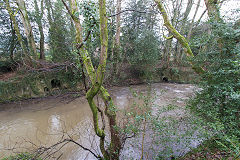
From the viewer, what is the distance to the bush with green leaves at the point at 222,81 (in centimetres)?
232

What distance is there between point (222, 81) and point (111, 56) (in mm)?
7506

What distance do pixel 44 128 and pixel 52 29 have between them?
727 cm

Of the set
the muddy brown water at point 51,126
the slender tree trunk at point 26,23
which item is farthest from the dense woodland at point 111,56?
the muddy brown water at point 51,126

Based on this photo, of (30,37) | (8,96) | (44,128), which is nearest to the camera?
(44,128)

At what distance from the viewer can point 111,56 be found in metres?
9.09

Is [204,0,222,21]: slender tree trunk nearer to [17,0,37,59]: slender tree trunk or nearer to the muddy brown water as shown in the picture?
the muddy brown water

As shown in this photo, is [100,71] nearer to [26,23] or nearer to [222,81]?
[222,81]

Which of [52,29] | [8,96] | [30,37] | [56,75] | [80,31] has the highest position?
[52,29]

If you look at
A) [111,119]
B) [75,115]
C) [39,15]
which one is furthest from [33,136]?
[39,15]

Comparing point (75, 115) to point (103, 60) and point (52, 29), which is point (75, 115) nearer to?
point (103, 60)

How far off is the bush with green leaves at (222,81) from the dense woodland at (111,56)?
16 mm

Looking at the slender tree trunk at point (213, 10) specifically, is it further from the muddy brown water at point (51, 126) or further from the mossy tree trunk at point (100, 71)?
the mossy tree trunk at point (100, 71)

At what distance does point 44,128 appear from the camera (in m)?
5.07

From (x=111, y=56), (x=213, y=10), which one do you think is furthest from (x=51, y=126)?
(x=213, y=10)
